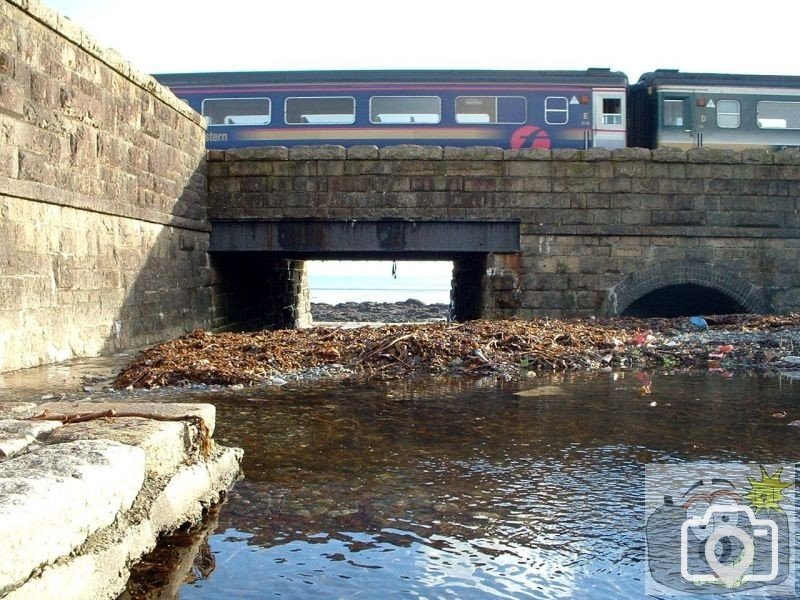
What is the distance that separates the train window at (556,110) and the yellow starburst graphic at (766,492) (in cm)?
1389

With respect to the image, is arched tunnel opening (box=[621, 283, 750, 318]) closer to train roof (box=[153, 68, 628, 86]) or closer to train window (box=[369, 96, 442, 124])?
train roof (box=[153, 68, 628, 86])

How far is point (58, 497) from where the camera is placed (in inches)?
96.0

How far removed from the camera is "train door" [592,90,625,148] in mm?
17406

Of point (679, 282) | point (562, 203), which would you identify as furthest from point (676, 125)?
point (562, 203)

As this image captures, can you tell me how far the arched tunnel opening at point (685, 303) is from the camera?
47.8ft

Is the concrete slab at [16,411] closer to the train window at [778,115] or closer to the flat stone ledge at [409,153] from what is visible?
the flat stone ledge at [409,153]

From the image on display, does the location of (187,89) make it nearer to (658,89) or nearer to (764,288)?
(658,89)

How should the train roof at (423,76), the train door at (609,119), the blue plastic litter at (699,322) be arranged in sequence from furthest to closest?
the train door at (609,119)
the train roof at (423,76)
the blue plastic litter at (699,322)

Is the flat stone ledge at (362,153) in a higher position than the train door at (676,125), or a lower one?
lower

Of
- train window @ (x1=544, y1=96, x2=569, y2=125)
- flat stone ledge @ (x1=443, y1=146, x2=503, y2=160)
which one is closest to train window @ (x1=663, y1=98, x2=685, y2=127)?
train window @ (x1=544, y1=96, x2=569, y2=125)

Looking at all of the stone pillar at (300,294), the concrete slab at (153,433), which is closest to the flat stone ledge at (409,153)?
the stone pillar at (300,294)

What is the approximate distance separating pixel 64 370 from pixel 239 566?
6004mm

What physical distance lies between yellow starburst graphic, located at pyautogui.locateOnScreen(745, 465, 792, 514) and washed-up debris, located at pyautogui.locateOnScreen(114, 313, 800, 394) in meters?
4.58

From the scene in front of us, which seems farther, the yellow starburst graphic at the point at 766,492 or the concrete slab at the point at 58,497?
the yellow starburst graphic at the point at 766,492
